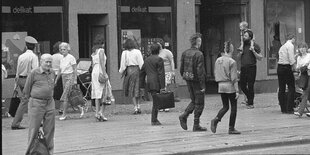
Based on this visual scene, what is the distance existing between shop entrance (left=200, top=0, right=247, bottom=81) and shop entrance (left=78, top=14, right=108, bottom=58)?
5.02 m

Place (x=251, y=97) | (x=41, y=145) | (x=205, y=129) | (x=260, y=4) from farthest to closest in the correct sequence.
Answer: (x=260, y=4) < (x=251, y=97) < (x=205, y=129) < (x=41, y=145)

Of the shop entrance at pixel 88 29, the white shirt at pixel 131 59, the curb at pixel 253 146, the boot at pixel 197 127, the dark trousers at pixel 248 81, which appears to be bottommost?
the curb at pixel 253 146

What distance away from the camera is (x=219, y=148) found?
38.0 ft

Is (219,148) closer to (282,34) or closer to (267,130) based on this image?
(267,130)

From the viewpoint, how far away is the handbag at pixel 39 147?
416 inches

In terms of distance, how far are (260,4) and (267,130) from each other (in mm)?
10434

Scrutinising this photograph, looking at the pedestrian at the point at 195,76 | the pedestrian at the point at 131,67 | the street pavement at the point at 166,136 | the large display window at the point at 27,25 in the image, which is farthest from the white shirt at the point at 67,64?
the pedestrian at the point at 195,76

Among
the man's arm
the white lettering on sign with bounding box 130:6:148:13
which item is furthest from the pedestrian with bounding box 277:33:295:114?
the white lettering on sign with bounding box 130:6:148:13

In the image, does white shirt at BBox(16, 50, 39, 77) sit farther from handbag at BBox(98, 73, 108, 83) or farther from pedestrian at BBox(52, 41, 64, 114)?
pedestrian at BBox(52, 41, 64, 114)

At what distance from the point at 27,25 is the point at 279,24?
969 centimetres

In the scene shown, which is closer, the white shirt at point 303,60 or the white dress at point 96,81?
the white dress at point 96,81

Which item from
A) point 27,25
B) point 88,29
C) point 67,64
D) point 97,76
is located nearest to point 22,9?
point 27,25

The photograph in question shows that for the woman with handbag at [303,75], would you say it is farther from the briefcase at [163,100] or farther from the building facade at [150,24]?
the building facade at [150,24]

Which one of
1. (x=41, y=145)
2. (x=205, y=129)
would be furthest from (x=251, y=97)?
(x=41, y=145)
